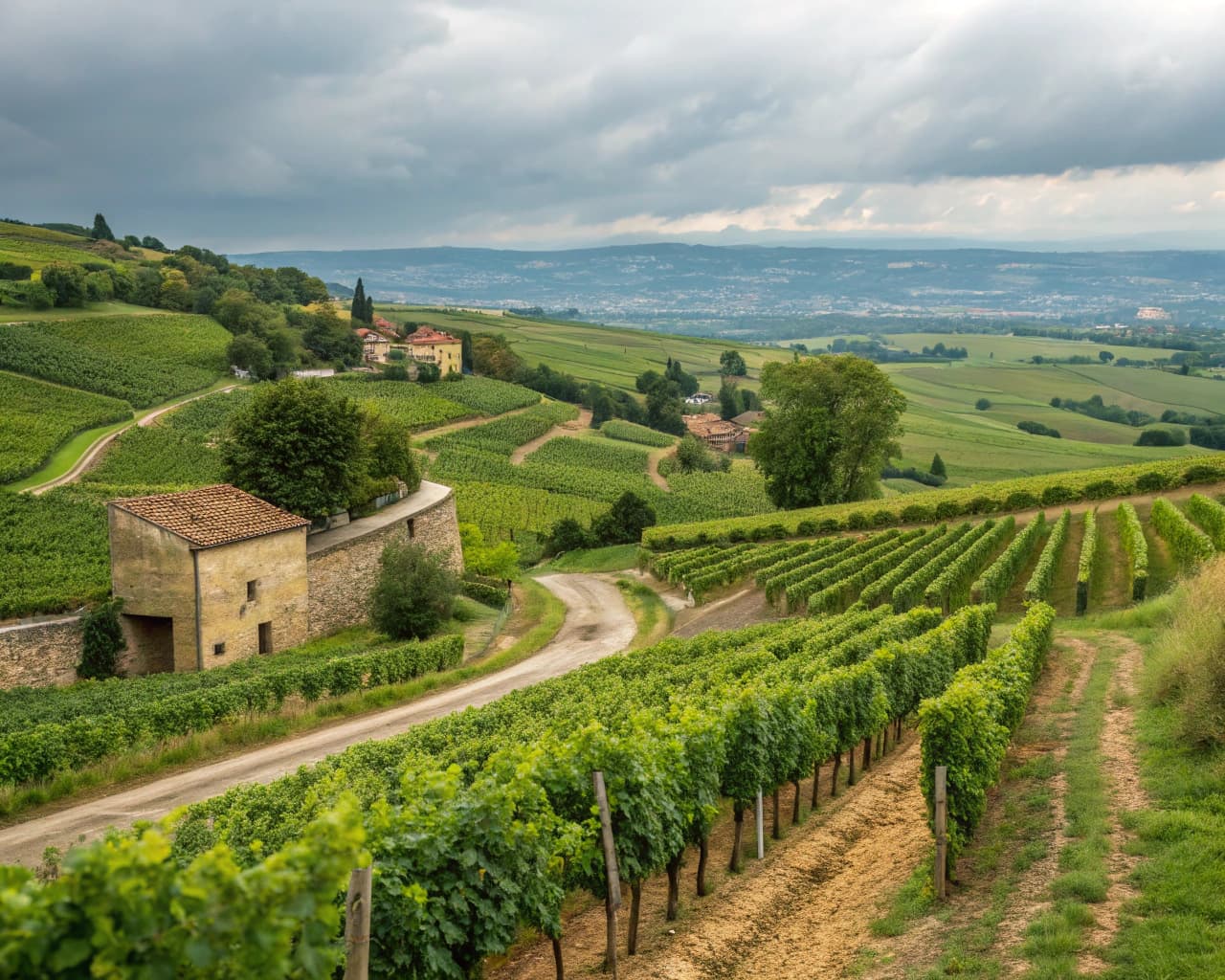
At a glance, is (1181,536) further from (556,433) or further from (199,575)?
(556,433)

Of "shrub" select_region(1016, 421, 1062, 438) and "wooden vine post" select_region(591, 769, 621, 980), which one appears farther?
"shrub" select_region(1016, 421, 1062, 438)

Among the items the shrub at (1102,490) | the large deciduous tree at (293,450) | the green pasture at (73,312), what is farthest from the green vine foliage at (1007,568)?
the green pasture at (73,312)

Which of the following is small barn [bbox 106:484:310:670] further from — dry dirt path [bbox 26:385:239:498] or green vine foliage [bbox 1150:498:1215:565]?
green vine foliage [bbox 1150:498:1215:565]

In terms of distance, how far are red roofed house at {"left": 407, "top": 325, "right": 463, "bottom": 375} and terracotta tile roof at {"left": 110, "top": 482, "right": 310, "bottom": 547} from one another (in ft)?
255

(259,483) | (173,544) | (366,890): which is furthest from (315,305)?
(366,890)

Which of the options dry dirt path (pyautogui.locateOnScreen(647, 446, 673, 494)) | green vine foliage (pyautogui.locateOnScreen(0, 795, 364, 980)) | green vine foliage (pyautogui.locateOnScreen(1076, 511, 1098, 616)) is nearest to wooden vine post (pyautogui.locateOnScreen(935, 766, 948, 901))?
green vine foliage (pyautogui.locateOnScreen(0, 795, 364, 980))

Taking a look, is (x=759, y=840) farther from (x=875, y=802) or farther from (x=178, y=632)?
(x=178, y=632)

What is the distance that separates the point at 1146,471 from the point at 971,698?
41.6 meters

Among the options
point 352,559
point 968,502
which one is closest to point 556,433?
point 968,502

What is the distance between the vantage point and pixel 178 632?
94.5ft

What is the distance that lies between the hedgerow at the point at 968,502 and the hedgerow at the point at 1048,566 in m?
6.45

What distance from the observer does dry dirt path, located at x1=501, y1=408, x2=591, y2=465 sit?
85.9m

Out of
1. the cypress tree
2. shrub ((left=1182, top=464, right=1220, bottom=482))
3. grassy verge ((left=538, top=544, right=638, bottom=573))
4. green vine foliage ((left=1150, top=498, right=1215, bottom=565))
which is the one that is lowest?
grassy verge ((left=538, top=544, right=638, bottom=573))

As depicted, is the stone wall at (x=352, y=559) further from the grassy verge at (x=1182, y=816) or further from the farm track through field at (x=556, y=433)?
the farm track through field at (x=556, y=433)
